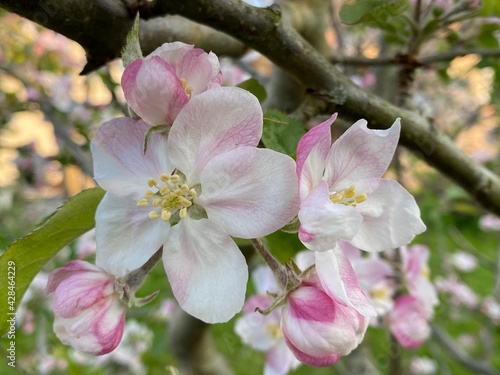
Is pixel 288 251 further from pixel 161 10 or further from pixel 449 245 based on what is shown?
pixel 449 245

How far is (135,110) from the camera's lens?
1.59 ft

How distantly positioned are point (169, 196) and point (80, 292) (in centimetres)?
13

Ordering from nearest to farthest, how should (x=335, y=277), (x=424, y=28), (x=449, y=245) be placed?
(x=335, y=277)
(x=424, y=28)
(x=449, y=245)

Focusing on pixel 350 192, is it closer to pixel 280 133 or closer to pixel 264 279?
pixel 280 133

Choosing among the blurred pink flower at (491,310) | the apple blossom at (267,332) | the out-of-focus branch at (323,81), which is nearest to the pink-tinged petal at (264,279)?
the apple blossom at (267,332)

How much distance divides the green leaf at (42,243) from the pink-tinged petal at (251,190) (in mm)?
140

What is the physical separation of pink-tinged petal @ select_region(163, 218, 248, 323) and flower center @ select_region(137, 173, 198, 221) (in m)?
0.02

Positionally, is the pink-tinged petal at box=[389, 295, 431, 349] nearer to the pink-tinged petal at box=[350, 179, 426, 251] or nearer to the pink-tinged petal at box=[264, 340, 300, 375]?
the pink-tinged petal at box=[264, 340, 300, 375]

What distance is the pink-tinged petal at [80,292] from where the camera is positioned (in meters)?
0.51

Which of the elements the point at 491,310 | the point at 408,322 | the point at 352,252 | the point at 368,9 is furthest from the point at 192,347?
the point at 491,310

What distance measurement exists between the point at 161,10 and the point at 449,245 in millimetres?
6255

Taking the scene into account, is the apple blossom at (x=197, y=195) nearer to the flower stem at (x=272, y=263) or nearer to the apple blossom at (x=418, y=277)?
the flower stem at (x=272, y=263)

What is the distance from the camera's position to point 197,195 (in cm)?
54

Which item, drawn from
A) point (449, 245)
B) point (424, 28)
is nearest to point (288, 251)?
point (424, 28)
